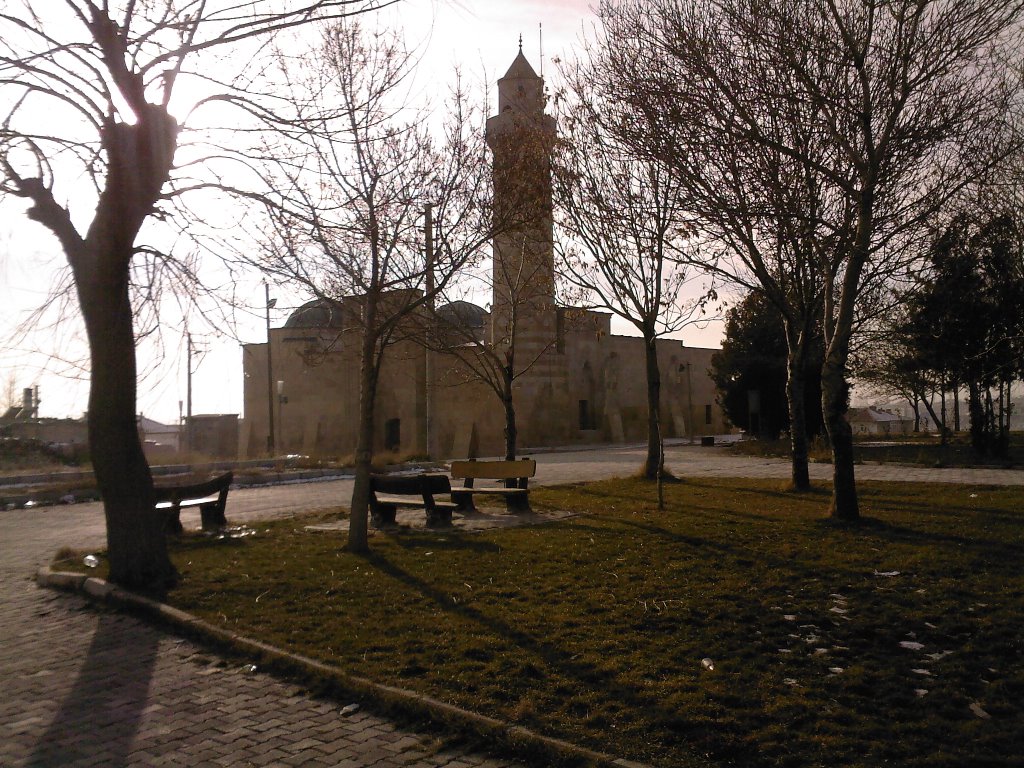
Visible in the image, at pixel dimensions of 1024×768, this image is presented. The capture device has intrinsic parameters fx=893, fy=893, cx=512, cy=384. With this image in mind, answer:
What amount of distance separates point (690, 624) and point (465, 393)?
34.5 m

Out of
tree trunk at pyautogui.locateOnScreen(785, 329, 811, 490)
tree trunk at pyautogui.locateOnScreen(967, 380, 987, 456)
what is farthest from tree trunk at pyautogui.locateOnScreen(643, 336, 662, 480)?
tree trunk at pyautogui.locateOnScreen(967, 380, 987, 456)

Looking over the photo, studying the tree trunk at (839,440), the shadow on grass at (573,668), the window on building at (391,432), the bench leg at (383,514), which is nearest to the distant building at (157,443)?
the bench leg at (383,514)

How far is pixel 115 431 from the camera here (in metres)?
8.88

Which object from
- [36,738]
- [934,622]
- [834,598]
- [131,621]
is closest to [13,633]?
[131,621]

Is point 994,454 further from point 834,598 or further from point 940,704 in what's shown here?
point 940,704

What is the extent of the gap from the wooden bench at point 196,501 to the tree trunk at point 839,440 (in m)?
8.74

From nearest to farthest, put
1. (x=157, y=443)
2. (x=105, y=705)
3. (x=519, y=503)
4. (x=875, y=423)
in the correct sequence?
(x=105, y=705), (x=519, y=503), (x=157, y=443), (x=875, y=423)

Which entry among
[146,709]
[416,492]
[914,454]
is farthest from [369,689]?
[914,454]

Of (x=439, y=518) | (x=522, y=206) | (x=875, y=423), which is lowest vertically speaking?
(x=439, y=518)

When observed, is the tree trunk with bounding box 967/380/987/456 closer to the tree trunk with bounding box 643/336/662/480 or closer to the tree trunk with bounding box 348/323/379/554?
the tree trunk with bounding box 643/336/662/480

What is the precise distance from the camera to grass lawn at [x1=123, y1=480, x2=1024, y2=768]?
4.47m

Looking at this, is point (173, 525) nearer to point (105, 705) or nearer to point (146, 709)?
point (105, 705)

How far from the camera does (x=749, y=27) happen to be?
10.3 m

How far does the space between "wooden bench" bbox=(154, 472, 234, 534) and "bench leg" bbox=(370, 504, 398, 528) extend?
2324 mm
